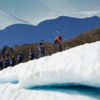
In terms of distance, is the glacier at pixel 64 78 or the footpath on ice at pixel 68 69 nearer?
the footpath on ice at pixel 68 69

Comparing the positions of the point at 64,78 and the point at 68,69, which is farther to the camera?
the point at 64,78

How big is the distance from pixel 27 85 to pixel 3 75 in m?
2.80

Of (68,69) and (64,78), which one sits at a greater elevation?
(68,69)

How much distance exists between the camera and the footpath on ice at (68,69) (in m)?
6.46

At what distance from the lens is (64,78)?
283 inches

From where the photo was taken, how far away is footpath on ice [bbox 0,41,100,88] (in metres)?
6.46

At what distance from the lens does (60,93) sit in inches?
296

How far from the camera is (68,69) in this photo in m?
6.92

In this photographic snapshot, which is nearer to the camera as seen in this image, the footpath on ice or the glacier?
the footpath on ice

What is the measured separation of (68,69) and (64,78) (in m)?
0.41

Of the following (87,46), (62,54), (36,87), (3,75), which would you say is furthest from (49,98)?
(3,75)

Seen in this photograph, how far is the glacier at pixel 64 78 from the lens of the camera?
659 centimetres

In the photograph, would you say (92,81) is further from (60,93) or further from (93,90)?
(60,93)

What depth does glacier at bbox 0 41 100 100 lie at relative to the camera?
6.59 metres
